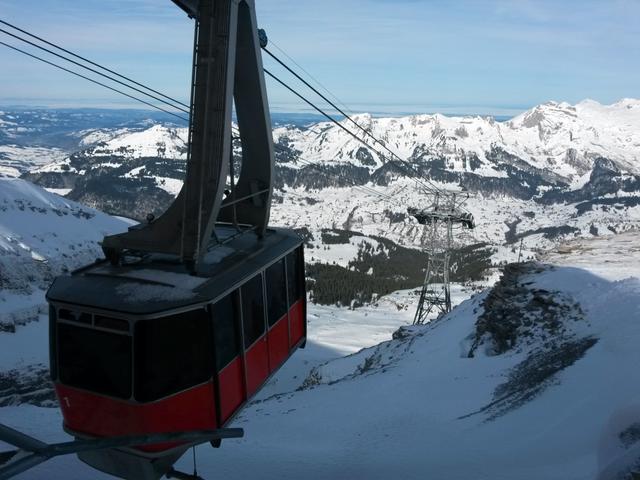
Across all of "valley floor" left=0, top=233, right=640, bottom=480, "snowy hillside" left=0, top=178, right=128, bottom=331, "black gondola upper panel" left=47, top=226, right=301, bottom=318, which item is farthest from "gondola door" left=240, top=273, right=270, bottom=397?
"snowy hillside" left=0, top=178, right=128, bottom=331

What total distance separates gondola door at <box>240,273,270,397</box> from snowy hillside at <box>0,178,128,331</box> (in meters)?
63.3

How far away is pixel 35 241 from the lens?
85.1m

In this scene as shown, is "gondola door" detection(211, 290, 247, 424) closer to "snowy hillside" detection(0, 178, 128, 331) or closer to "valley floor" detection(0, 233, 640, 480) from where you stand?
"valley floor" detection(0, 233, 640, 480)

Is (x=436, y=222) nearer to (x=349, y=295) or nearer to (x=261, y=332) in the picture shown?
(x=261, y=332)

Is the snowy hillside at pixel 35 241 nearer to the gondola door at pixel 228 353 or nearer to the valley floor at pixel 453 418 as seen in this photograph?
the valley floor at pixel 453 418

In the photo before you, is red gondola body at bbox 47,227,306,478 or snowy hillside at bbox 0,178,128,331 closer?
red gondola body at bbox 47,227,306,478

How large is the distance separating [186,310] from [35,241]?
A: 9231 cm

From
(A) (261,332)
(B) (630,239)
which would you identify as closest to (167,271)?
(A) (261,332)

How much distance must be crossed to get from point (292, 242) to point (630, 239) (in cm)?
2833

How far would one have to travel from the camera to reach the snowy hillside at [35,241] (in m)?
68.2

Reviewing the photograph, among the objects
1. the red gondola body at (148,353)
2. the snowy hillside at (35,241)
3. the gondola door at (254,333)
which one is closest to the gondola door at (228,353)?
the red gondola body at (148,353)

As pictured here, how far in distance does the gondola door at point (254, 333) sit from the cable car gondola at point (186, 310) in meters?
0.03

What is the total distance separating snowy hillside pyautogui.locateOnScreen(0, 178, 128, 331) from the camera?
2685 inches

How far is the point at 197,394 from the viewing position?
6.63 metres
